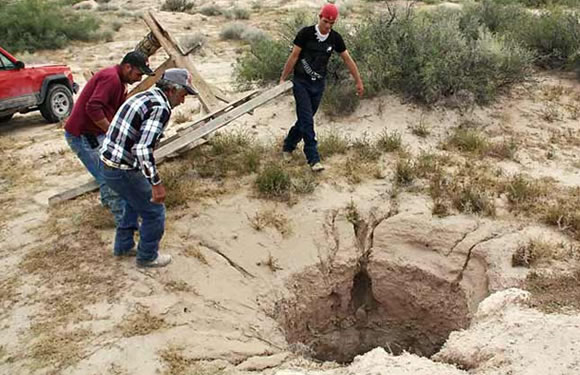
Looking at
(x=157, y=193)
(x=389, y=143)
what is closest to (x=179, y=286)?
(x=157, y=193)

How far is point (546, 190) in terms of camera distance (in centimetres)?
627

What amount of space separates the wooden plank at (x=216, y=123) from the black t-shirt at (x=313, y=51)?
0.30 metres

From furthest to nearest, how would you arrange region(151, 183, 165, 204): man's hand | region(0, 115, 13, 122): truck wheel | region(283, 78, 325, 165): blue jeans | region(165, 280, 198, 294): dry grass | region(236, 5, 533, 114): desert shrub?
region(0, 115, 13, 122): truck wheel, region(236, 5, 533, 114): desert shrub, region(283, 78, 325, 165): blue jeans, region(165, 280, 198, 294): dry grass, region(151, 183, 165, 204): man's hand

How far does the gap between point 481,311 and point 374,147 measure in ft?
10.4

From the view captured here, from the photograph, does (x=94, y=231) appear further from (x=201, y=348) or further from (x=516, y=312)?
(x=516, y=312)

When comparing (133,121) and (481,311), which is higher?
(133,121)

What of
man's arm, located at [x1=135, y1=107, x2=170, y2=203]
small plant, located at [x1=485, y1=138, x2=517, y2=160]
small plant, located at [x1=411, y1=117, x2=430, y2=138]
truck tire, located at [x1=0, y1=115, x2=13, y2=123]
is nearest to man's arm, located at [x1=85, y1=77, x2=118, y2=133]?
man's arm, located at [x1=135, y1=107, x2=170, y2=203]

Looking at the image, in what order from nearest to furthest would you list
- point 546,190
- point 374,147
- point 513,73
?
point 546,190
point 374,147
point 513,73

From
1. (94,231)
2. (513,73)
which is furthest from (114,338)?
(513,73)

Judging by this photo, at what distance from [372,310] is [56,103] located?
6.64 meters

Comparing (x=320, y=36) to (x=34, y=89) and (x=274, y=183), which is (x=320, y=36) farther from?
(x=34, y=89)

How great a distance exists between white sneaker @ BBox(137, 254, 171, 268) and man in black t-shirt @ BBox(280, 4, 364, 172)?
2127mm

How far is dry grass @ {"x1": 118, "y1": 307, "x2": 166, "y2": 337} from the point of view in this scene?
175 inches

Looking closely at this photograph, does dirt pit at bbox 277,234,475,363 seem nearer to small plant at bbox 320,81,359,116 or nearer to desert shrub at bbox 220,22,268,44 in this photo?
small plant at bbox 320,81,359,116
